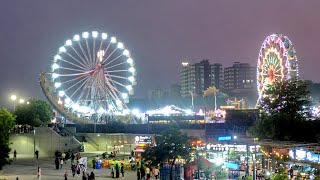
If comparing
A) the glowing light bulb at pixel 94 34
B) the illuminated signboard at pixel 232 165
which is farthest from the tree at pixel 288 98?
the glowing light bulb at pixel 94 34

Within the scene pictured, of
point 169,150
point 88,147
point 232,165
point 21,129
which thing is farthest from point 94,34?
point 232,165

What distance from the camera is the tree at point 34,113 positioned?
69.2 meters

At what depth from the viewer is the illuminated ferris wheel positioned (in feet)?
180

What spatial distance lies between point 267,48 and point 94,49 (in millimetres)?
19274

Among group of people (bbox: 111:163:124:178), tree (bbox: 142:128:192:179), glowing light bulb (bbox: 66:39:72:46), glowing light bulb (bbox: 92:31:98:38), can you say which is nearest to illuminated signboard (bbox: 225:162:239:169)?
tree (bbox: 142:128:192:179)

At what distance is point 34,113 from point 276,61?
3047cm

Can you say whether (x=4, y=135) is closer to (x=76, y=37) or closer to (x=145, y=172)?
(x=145, y=172)

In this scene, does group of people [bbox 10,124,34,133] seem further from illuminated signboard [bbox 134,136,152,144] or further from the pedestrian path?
illuminated signboard [bbox 134,136,152,144]

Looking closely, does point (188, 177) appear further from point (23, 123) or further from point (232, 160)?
point (23, 123)

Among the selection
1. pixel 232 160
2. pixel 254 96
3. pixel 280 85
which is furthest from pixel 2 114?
pixel 254 96

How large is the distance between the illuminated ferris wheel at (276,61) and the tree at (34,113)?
27497 millimetres

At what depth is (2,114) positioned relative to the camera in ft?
114

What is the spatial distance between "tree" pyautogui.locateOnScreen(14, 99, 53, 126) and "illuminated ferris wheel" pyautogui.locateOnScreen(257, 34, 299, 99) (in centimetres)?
2750

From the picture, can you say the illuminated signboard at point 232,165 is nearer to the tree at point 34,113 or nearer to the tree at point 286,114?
the tree at point 286,114
